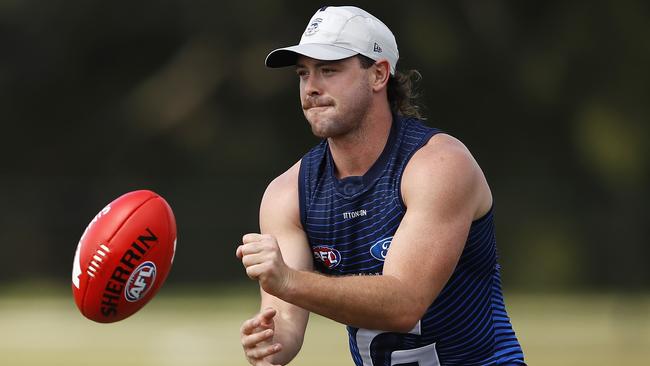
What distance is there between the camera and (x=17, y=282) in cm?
1850

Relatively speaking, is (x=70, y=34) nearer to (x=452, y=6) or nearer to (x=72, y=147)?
(x=72, y=147)

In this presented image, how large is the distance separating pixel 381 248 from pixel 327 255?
275 millimetres

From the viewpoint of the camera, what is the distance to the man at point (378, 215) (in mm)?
4531

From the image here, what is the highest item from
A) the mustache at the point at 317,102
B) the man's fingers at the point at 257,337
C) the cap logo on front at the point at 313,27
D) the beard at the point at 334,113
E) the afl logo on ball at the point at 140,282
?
the cap logo on front at the point at 313,27

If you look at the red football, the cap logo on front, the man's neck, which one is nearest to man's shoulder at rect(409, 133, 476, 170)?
the man's neck

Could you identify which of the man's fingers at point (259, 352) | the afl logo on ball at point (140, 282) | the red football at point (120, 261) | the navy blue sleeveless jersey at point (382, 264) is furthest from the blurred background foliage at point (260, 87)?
the man's fingers at point (259, 352)

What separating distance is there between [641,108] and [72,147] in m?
9.29

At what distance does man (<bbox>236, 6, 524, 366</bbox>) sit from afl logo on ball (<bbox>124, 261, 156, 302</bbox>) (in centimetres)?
50

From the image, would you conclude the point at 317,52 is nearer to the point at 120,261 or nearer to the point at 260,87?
the point at 120,261

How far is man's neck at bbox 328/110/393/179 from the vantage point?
491cm

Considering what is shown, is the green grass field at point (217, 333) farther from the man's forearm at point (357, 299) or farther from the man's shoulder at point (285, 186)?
the man's forearm at point (357, 299)

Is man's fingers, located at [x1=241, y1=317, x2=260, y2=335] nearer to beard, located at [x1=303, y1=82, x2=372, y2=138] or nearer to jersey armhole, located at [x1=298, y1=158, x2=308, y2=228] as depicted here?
jersey armhole, located at [x1=298, y1=158, x2=308, y2=228]

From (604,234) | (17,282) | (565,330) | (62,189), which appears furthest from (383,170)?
(17,282)

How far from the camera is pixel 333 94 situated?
4738mm
